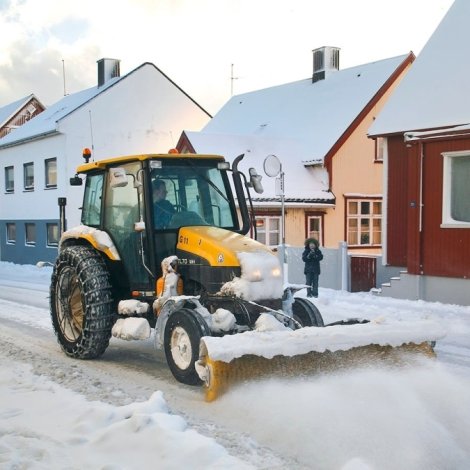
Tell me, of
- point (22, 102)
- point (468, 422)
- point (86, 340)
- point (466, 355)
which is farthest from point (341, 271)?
point (22, 102)

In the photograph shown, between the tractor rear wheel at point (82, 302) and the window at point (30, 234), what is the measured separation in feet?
67.5

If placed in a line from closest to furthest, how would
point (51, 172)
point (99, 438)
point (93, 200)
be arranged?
point (99, 438) < point (93, 200) < point (51, 172)

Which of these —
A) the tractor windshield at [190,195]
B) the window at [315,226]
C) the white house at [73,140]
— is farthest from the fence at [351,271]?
the white house at [73,140]

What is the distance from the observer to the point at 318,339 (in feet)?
19.1

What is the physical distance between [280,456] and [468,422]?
153 cm

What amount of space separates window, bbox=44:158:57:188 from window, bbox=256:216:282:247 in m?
8.99

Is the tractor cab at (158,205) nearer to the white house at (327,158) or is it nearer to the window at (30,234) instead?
the white house at (327,158)

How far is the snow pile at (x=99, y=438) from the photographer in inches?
171

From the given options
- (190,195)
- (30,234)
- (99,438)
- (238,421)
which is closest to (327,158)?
(30,234)

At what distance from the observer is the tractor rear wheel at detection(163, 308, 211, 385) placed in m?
6.12

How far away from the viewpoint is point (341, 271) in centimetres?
1549

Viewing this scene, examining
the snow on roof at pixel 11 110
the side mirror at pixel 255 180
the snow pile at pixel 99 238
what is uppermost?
the snow on roof at pixel 11 110

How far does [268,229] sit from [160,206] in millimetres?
14427

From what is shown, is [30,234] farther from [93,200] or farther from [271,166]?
[93,200]
